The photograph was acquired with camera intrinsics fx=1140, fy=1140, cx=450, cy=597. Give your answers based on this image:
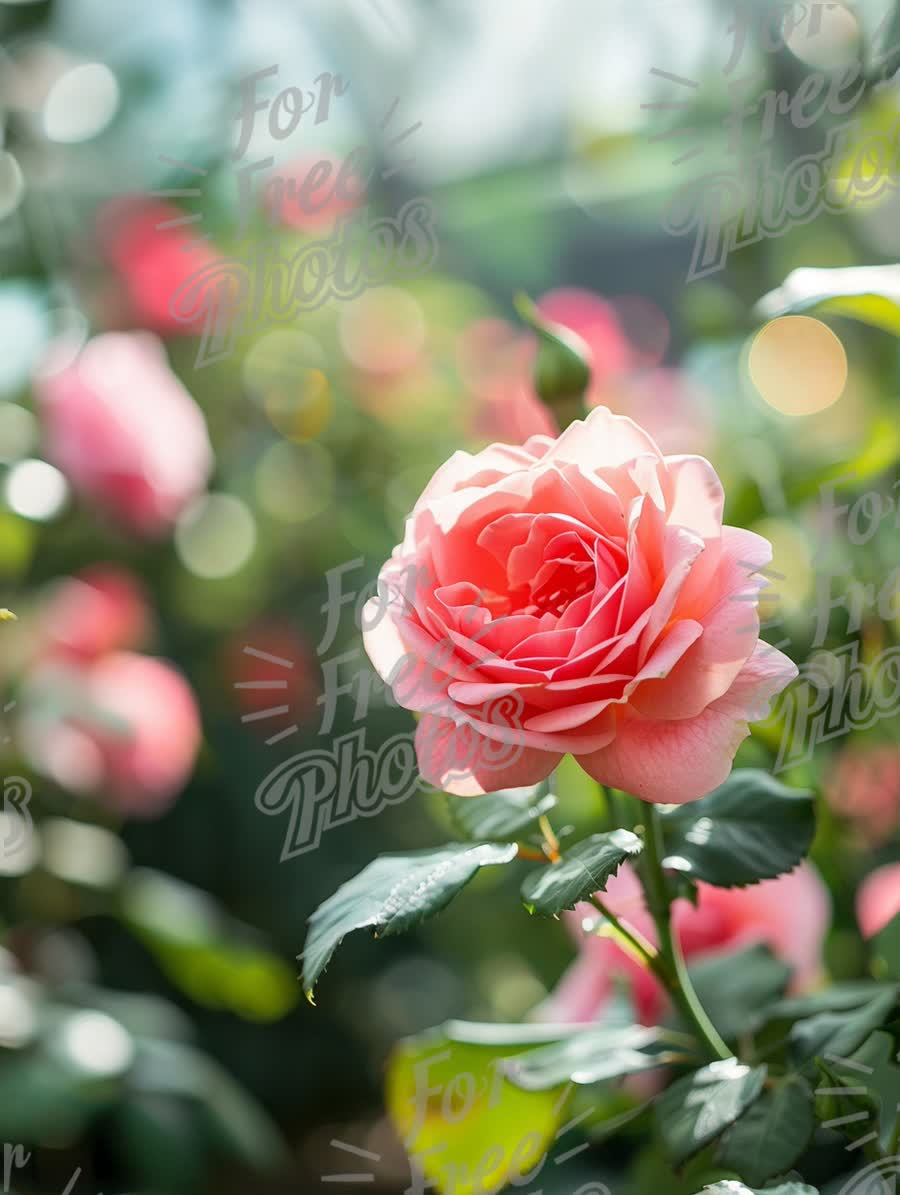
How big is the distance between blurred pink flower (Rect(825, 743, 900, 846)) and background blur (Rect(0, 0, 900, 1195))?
0.27 ft

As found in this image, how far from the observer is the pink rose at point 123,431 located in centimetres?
85

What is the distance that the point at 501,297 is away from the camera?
145cm

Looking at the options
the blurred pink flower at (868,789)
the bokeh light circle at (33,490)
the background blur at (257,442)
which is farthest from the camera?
the background blur at (257,442)

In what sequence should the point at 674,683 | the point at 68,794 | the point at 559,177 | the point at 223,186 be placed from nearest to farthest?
the point at 674,683 → the point at 68,794 → the point at 223,186 → the point at 559,177

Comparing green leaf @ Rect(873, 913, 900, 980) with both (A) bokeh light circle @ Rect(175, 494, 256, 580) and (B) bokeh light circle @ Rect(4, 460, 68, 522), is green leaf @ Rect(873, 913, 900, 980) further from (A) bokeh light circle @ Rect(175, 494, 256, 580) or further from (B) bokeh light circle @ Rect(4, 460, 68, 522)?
(A) bokeh light circle @ Rect(175, 494, 256, 580)

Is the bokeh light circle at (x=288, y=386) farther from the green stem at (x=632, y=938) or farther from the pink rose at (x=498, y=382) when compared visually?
the green stem at (x=632, y=938)

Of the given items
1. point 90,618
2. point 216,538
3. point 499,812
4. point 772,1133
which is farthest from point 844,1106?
point 216,538

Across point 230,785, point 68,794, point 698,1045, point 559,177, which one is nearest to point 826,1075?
point 698,1045

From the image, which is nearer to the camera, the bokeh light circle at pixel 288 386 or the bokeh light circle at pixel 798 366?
the bokeh light circle at pixel 798 366

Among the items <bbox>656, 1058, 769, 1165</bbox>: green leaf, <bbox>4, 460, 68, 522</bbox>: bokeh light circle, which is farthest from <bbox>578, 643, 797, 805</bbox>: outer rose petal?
<bbox>4, 460, 68, 522</bbox>: bokeh light circle

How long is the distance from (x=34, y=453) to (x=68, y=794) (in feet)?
0.83

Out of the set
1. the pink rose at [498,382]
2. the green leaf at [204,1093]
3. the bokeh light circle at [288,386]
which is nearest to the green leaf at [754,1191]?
the green leaf at [204,1093]

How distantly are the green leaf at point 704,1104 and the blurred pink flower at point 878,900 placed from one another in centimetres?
12

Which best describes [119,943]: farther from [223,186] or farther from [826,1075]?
[826,1075]
